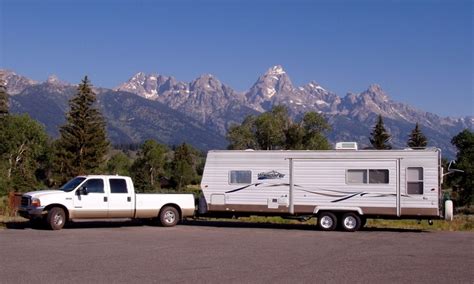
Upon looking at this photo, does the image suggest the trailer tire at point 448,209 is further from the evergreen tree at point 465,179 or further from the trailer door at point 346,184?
the evergreen tree at point 465,179

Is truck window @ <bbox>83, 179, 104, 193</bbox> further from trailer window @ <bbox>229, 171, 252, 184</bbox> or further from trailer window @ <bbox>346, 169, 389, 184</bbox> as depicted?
trailer window @ <bbox>346, 169, 389, 184</bbox>

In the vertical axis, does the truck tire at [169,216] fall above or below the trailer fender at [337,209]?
below

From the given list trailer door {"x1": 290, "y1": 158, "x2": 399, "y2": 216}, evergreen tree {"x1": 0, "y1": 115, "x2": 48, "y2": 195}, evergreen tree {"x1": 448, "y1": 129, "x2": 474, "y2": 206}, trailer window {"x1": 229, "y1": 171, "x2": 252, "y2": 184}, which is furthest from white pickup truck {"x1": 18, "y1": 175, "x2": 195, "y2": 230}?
evergreen tree {"x1": 0, "y1": 115, "x2": 48, "y2": 195}

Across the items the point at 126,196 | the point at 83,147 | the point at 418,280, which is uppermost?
the point at 83,147

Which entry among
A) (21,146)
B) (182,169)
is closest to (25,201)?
(21,146)

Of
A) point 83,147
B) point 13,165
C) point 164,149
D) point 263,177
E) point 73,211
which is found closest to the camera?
point 73,211

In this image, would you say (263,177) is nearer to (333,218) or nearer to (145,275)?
(333,218)

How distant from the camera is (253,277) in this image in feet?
39.5

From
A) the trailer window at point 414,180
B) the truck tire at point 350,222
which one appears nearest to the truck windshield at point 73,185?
the truck tire at point 350,222

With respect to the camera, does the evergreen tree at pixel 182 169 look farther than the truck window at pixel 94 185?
Yes

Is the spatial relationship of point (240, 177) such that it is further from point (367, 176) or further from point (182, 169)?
point (182, 169)

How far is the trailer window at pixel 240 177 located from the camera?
23500 millimetres

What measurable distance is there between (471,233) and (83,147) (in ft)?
181

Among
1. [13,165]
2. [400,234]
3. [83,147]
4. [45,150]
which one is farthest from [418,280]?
[45,150]
